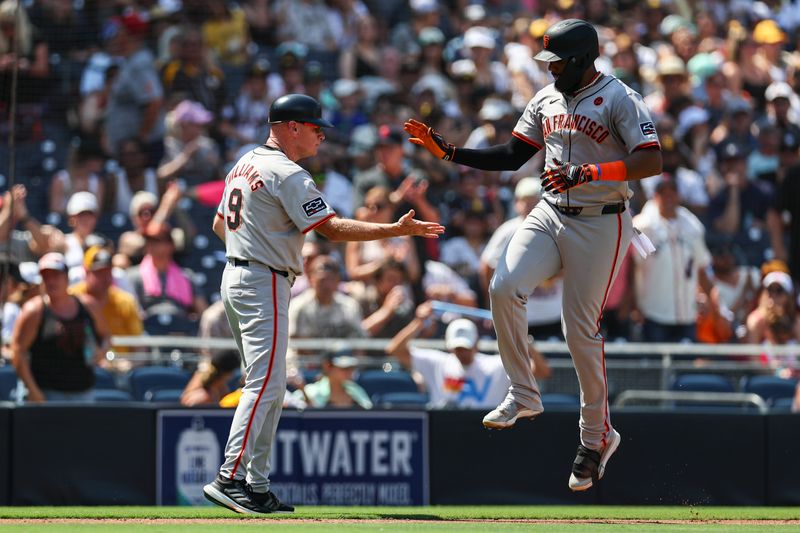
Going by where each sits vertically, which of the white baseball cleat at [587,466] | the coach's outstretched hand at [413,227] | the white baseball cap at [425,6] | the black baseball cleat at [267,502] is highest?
the white baseball cap at [425,6]

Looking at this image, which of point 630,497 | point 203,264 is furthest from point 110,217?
point 630,497

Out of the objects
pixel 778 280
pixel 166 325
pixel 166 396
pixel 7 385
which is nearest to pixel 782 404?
pixel 778 280

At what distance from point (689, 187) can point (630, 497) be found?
17.3 ft

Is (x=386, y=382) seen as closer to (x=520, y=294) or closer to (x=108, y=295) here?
(x=108, y=295)

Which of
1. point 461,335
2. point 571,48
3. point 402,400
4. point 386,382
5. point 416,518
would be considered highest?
point 571,48

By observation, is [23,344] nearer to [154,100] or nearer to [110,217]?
[110,217]

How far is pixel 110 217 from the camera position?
13.8 metres

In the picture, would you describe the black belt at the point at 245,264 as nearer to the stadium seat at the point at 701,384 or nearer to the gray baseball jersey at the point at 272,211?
the gray baseball jersey at the point at 272,211

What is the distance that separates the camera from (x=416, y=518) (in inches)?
317

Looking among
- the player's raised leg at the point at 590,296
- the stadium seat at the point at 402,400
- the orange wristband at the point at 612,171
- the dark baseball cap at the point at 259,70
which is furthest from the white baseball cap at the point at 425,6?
the orange wristband at the point at 612,171

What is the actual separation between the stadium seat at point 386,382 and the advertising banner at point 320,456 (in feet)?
3.22

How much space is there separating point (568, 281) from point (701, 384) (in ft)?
14.4

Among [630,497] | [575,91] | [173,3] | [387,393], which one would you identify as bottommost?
[630,497]

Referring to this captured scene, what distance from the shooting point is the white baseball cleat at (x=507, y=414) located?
25.9 ft
